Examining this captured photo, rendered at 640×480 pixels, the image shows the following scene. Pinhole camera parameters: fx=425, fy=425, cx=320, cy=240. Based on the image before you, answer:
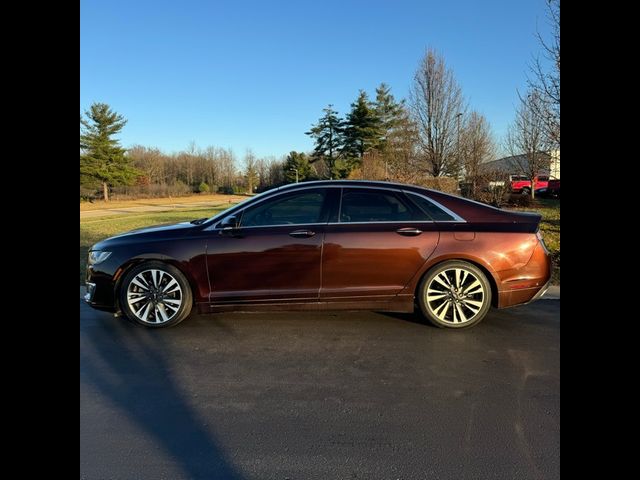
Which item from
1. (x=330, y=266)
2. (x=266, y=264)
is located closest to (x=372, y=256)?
(x=330, y=266)

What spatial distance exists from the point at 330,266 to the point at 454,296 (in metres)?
1.37

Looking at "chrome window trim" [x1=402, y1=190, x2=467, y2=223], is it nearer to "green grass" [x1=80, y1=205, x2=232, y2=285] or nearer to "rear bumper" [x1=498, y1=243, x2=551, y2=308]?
"rear bumper" [x1=498, y1=243, x2=551, y2=308]

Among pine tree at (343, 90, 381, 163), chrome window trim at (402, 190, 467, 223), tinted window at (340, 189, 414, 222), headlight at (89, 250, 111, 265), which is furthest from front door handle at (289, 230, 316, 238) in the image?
pine tree at (343, 90, 381, 163)

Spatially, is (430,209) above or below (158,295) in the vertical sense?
above

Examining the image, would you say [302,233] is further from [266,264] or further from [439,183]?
[439,183]

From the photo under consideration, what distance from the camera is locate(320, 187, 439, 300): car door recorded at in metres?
4.46

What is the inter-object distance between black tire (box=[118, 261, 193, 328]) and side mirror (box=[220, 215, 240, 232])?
674 millimetres

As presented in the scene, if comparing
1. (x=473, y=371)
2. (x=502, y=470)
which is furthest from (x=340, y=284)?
(x=502, y=470)

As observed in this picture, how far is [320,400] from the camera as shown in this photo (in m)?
3.12
